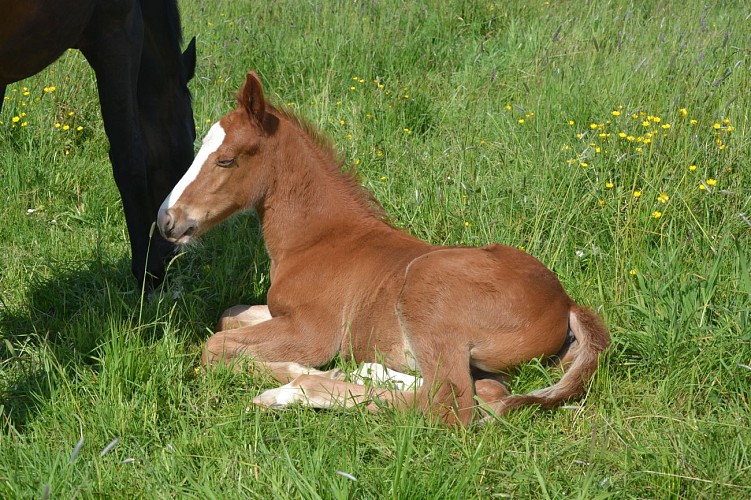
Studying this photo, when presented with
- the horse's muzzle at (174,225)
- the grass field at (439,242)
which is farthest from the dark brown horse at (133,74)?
the grass field at (439,242)

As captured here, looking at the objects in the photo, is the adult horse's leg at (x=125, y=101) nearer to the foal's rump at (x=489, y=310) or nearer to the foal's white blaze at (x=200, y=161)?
the foal's white blaze at (x=200, y=161)

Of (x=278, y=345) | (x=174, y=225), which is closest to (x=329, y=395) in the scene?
(x=278, y=345)

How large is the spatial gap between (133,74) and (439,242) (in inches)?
69.8

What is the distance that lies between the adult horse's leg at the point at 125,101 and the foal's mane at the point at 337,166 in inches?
29.9

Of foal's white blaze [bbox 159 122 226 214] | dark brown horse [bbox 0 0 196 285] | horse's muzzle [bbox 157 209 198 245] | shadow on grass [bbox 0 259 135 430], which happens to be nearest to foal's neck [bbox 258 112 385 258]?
foal's white blaze [bbox 159 122 226 214]

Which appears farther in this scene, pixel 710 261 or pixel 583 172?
pixel 583 172

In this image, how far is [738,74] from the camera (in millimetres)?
5262

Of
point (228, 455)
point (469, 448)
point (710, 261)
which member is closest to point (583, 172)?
point (710, 261)

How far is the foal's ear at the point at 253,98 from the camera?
3.65m

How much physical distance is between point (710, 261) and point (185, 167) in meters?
2.75

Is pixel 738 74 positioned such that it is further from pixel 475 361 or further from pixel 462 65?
pixel 475 361

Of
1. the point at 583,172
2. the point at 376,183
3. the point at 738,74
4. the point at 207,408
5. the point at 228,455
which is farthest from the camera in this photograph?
the point at 738,74

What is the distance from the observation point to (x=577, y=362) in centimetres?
324

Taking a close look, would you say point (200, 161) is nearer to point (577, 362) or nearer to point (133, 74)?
point (133, 74)
